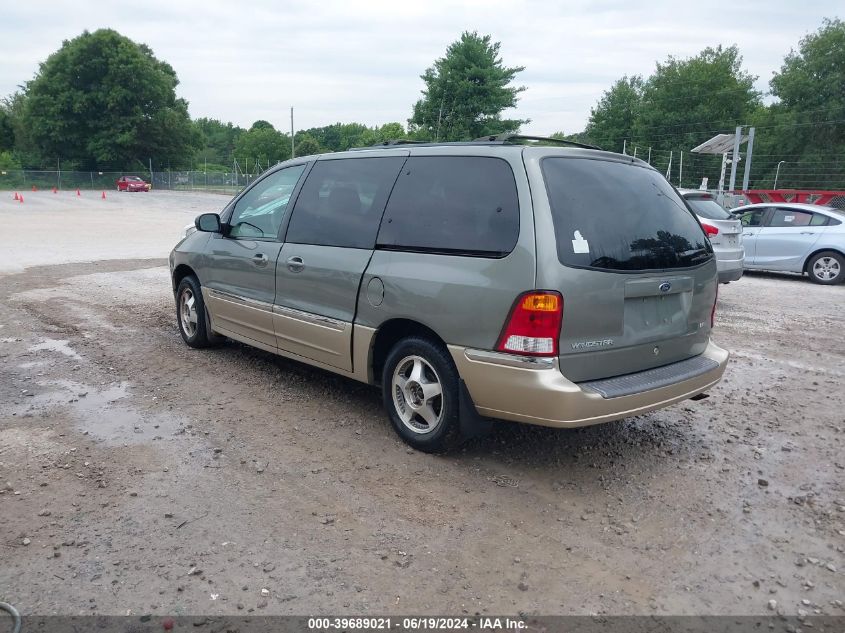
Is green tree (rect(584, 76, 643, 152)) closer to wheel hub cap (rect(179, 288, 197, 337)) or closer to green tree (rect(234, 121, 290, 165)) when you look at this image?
green tree (rect(234, 121, 290, 165))

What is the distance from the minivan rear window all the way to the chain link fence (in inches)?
2033

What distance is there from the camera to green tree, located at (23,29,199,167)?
210ft

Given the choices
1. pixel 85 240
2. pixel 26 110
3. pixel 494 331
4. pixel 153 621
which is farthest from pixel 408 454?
pixel 26 110

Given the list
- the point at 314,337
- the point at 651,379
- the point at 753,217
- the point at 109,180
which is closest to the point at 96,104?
the point at 109,180

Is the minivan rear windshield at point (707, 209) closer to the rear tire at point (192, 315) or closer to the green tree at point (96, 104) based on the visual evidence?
the rear tire at point (192, 315)

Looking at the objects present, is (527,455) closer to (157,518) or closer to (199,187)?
(157,518)

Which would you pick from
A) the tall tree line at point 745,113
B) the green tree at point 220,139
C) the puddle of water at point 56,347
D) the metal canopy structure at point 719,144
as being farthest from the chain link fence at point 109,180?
the green tree at point 220,139

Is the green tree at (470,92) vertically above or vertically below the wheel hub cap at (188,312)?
above

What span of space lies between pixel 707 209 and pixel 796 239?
10.1ft

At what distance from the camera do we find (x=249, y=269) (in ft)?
18.2

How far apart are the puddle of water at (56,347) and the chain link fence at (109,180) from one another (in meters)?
48.1

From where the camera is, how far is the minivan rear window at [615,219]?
12.2 ft

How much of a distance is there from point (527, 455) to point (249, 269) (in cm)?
272

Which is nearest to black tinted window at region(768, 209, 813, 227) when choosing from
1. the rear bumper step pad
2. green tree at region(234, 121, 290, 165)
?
the rear bumper step pad
